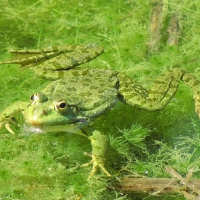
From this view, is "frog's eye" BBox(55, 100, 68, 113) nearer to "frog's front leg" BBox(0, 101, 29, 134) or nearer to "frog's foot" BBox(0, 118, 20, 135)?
"frog's front leg" BBox(0, 101, 29, 134)

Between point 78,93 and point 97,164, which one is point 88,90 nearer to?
point 78,93

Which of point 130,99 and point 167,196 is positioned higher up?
point 130,99

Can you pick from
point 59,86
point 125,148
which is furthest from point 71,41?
point 125,148

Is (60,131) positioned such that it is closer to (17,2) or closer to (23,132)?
(23,132)

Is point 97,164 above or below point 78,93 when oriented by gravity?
below

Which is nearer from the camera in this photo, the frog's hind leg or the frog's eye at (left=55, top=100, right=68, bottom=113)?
the frog's eye at (left=55, top=100, right=68, bottom=113)

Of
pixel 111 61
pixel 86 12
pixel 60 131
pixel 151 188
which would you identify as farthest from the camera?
pixel 86 12

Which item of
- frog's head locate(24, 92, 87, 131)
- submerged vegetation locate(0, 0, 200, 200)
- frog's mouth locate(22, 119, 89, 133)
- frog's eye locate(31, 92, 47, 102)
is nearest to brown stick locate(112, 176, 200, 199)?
submerged vegetation locate(0, 0, 200, 200)

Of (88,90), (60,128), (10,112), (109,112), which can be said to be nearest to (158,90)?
(109,112)
